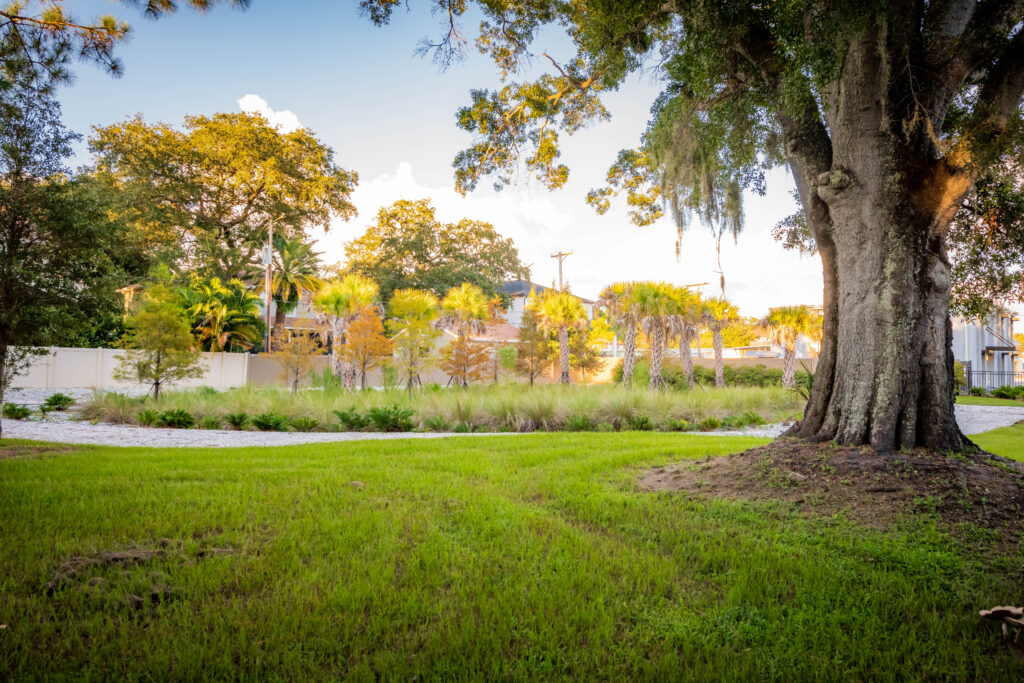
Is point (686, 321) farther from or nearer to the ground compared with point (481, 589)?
farther from the ground

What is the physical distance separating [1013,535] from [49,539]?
6314mm

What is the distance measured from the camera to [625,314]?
74.0ft

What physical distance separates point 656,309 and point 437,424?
12967 millimetres

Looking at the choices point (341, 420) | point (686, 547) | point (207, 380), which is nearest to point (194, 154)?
point (207, 380)

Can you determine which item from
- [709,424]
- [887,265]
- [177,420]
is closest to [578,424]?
[709,424]

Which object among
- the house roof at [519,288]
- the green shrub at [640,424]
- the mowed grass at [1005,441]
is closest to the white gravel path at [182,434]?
the mowed grass at [1005,441]

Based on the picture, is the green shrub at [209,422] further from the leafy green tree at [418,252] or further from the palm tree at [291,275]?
the leafy green tree at [418,252]

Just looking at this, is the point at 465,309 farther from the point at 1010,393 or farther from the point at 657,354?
the point at 1010,393

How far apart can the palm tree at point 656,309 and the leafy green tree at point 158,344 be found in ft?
52.9

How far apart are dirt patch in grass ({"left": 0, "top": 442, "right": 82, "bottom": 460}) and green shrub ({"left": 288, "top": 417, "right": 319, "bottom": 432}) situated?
423cm

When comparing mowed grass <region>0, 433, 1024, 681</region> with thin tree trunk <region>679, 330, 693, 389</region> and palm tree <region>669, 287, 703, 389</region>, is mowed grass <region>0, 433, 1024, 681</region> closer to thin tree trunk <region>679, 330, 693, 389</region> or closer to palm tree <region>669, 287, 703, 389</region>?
palm tree <region>669, 287, 703, 389</region>

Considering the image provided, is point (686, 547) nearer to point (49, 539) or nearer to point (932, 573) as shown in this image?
point (932, 573)

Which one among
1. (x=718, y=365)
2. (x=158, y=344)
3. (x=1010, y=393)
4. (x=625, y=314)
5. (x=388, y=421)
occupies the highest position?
(x=625, y=314)

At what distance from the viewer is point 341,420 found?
1199cm
